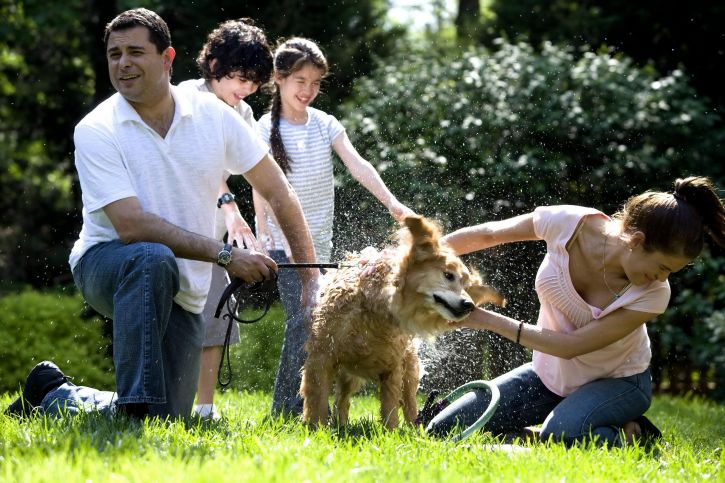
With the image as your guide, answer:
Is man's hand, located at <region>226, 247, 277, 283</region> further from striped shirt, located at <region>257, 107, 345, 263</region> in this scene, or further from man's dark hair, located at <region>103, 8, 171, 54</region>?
striped shirt, located at <region>257, 107, 345, 263</region>

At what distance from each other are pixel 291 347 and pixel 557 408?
1.74 metres

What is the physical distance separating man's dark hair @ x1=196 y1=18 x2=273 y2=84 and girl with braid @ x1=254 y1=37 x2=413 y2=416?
185 mm

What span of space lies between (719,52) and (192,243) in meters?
9.91

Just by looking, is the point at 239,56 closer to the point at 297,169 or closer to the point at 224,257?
the point at 297,169

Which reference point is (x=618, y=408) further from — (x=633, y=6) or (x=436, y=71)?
(x=633, y=6)

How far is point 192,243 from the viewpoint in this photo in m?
4.49

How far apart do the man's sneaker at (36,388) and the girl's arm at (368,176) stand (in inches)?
83.1

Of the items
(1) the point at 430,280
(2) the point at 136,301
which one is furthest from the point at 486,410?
(2) the point at 136,301

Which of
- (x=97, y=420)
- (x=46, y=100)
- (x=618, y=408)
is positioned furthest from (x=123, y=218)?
(x=46, y=100)

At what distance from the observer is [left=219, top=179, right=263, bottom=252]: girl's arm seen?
573cm

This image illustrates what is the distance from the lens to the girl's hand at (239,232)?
5.73 metres

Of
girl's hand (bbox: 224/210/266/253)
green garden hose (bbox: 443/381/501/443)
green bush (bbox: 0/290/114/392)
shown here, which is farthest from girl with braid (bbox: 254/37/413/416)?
green bush (bbox: 0/290/114/392)

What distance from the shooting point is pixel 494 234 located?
4980 mm

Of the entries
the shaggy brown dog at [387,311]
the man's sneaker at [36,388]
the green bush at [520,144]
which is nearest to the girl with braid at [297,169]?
the shaggy brown dog at [387,311]
